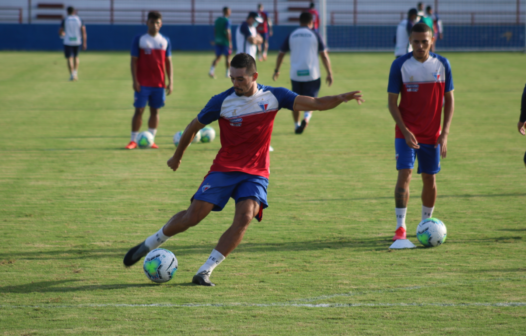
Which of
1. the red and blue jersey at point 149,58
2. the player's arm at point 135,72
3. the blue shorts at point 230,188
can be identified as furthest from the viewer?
the red and blue jersey at point 149,58

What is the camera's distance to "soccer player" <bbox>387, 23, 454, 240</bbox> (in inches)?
253

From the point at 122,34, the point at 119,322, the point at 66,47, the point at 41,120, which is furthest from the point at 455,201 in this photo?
the point at 122,34

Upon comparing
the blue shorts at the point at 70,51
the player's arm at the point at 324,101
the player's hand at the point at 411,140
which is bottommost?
the player's hand at the point at 411,140

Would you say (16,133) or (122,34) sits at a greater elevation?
(122,34)

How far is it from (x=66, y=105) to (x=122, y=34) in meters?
21.4

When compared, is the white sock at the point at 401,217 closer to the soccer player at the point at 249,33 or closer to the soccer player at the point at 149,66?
the soccer player at the point at 149,66

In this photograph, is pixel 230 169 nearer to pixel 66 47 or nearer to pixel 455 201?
pixel 455 201

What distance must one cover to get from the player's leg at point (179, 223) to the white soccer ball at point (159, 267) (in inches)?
5.9

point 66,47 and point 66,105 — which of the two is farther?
point 66,47

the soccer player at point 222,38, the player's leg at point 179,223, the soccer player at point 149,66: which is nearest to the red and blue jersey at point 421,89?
the player's leg at point 179,223

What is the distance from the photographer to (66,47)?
23250 mm

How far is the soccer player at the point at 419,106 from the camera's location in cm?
641

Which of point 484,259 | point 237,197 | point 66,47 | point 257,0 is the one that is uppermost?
point 257,0

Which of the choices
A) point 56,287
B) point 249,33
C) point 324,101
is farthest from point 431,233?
point 249,33
